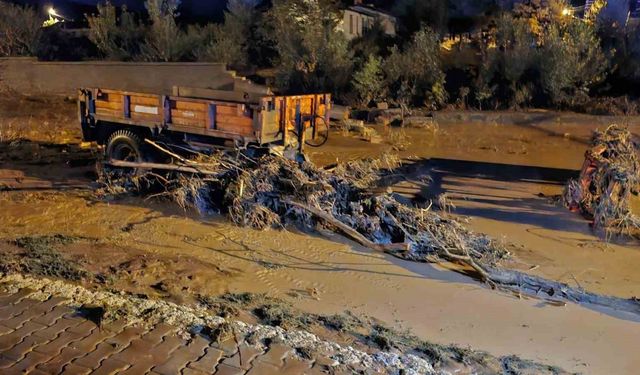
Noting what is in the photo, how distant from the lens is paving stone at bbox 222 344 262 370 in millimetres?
4691

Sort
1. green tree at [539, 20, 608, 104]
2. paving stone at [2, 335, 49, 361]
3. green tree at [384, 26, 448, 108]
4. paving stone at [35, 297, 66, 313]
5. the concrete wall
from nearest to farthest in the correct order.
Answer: paving stone at [2, 335, 49, 361], paving stone at [35, 297, 66, 313], the concrete wall, green tree at [539, 20, 608, 104], green tree at [384, 26, 448, 108]

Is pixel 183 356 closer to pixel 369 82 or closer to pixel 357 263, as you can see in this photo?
pixel 357 263

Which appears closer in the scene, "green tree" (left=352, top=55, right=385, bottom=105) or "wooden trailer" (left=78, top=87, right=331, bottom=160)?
"wooden trailer" (left=78, top=87, right=331, bottom=160)

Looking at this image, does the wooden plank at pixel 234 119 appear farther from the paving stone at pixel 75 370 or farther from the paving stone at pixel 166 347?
the paving stone at pixel 75 370

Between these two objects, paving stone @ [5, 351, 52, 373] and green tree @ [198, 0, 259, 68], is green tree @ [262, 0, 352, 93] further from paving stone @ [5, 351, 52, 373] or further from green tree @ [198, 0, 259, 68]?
paving stone @ [5, 351, 52, 373]

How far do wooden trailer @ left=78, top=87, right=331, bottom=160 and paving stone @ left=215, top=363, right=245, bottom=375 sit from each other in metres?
5.63

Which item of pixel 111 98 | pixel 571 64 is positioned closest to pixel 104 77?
pixel 111 98

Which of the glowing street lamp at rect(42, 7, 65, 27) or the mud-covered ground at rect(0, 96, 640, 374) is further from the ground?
the glowing street lamp at rect(42, 7, 65, 27)

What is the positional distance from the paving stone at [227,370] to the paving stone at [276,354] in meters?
0.23

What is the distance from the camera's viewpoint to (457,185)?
11.5 m

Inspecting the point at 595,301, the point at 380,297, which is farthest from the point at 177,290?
the point at 595,301

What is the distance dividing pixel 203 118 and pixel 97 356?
6235 mm

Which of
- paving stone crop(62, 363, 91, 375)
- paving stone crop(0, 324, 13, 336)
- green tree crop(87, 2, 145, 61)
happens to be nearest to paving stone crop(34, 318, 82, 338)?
paving stone crop(0, 324, 13, 336)

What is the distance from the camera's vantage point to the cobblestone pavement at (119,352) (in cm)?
459
